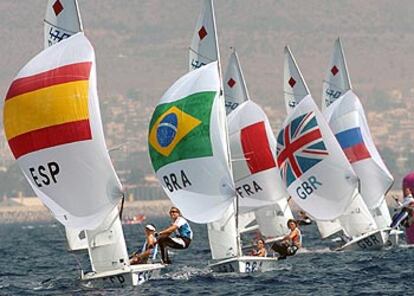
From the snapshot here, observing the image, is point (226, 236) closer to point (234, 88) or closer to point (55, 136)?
point (55, 136)

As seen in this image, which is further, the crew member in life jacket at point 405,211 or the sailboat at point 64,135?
the crew member in life jacket at point 405,211

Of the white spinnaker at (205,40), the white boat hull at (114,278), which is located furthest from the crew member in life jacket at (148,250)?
the white spinnaker at (205,40)

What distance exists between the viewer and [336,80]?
6506cm

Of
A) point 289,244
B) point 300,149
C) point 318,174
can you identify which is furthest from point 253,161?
point 289,244

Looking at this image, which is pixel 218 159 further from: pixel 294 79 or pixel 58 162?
pixel 294 79

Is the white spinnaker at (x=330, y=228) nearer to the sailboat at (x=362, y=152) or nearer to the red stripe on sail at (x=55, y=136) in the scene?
the sailboat at (x=362, y=152)

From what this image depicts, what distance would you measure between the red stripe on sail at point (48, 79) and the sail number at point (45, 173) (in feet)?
6.32

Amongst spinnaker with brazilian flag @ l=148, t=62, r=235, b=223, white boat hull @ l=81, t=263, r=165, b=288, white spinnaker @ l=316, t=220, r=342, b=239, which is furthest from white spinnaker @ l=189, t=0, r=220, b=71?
white spinnaker @ l=316, t=220, r=342, b=239

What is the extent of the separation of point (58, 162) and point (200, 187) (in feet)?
18.1

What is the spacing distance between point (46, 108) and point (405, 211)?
63.3 ft

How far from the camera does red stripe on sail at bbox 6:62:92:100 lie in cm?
4069

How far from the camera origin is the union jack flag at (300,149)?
53.6 meters

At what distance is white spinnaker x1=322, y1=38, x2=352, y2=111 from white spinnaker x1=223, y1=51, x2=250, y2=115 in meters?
4.41

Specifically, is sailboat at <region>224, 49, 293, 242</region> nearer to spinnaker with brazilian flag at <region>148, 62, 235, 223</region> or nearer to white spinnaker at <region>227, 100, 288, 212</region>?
white spinnaker at <region>227, 100, 288, 212</region>
